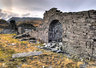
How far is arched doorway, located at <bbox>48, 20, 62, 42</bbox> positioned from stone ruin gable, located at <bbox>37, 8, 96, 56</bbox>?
157 cm

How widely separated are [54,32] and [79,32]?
432 centimetres

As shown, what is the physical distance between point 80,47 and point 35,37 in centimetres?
865

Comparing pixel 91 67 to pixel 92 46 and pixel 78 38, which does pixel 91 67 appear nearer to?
pixel 92 46

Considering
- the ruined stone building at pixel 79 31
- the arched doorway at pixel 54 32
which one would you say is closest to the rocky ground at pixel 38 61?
the ruined stone building at pixel 79 31

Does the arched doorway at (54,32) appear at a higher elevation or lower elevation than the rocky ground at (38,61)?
higher

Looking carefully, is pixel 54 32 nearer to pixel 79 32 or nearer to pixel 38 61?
pixel 79 32

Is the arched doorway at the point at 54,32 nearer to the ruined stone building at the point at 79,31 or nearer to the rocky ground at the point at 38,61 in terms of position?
the ruined stone building at the point at 79,31

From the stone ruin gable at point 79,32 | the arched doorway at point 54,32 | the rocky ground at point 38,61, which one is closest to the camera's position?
the rocky ground at point 38,61

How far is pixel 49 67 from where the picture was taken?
4.89 meters

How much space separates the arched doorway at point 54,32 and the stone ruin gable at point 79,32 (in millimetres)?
1567

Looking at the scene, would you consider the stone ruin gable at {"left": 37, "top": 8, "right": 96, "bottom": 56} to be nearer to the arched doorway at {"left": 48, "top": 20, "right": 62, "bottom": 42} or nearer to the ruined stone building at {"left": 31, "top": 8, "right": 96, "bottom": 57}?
the ruined stone building at {"left": 31, "top": 8, "right": 96, "bottom": 57}

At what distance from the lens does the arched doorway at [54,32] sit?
34.5ft

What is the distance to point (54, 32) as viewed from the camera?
1085cm

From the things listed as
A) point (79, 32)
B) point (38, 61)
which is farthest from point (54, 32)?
point (38, 61)
